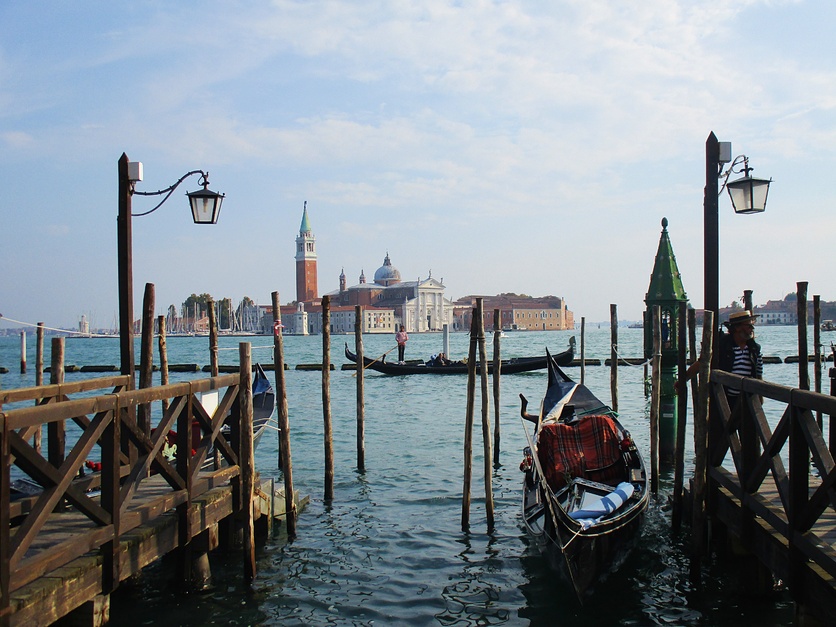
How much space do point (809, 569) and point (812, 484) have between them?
2027 mm

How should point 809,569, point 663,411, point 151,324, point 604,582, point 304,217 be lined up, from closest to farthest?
point 809,569
point 604,582
point 151,324
point 663,411
point 304,217

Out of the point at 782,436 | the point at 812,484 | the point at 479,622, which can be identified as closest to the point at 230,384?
the point at 479,622

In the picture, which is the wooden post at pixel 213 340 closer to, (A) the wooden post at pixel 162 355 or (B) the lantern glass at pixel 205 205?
(A) the wooden post at pixel 162 355

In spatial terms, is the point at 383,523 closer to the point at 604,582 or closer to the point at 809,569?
the point at 604,582

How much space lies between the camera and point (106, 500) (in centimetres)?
301

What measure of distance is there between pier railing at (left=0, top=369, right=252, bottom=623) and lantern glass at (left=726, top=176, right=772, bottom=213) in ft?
9.66

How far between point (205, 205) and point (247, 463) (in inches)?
64.2

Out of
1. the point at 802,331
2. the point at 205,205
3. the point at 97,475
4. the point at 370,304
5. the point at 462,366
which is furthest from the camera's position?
the point at 370,304

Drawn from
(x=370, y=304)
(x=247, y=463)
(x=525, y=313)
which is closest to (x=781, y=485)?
(x=247, y=463)

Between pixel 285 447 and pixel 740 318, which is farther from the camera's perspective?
pixel 285 447

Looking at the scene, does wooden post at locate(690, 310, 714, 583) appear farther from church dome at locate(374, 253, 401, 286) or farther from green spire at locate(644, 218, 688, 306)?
church dome at locate(374, 253, 401, 286)

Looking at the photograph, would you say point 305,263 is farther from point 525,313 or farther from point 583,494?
point 583,494

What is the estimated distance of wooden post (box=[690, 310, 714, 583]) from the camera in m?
3.97

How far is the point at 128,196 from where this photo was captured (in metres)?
4.50
